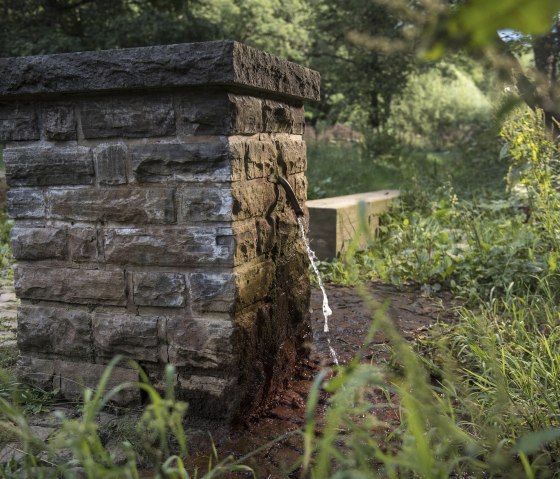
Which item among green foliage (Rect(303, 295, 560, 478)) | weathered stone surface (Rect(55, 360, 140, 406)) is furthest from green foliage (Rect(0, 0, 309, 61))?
green foliage (Rect(303, 295, 560, 478))

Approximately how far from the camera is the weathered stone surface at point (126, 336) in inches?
96.3

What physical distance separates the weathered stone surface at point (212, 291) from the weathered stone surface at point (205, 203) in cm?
20

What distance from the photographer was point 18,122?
2539 millimetres

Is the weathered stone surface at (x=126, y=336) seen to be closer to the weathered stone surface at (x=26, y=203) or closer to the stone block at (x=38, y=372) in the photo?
the stone block at (x=38, y=372)

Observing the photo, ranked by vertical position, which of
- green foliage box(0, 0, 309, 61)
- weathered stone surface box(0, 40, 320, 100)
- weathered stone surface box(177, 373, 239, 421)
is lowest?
weathered stone surface box(177, 373, 239, 421)

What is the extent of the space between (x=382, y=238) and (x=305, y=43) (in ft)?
40.1

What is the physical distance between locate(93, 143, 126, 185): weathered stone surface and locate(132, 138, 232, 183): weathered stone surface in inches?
2.1

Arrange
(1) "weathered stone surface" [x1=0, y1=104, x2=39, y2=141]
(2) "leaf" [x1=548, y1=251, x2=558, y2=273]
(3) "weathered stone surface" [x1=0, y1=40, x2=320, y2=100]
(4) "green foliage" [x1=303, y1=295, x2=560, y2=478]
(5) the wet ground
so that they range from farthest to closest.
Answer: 1. (2) "leaf" [x1=548, y1=251, x2=558, y2=273]
2. (1) "weathered stone surface" [x1=0, y1=104, x2=39, y2=141]
3. (5) the wet ground
4. (3) "weathered stone surface" [x1=0, y1=40, x2=320, y2=100]
5. (4) "green foliage" [x1=303, y1=295, x2=560, y2=478]

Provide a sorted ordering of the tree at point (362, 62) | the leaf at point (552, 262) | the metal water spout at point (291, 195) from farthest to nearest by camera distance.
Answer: the tree at point (362, 62), the leaf at point (552, 262), the metal water spout at point (291, 195)

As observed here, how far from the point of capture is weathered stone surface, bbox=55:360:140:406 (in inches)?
99.6

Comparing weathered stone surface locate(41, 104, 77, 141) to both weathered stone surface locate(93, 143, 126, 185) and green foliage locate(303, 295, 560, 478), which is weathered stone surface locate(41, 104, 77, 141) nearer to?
weathered stone surface locate(93, 143, 126, 185)

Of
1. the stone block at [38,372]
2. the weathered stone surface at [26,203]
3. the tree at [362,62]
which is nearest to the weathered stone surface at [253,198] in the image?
the weathered stone surface at [26,203]

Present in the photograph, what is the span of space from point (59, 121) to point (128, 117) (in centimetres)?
30

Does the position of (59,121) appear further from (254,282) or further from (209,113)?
(254,282)
